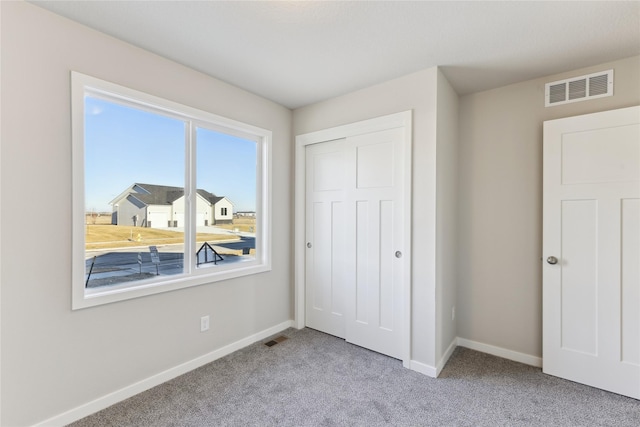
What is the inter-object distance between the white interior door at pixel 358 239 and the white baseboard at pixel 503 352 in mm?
785

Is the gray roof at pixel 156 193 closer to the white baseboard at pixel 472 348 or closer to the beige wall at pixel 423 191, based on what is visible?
the beige wall at pixel 423 191

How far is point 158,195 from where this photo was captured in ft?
7.61

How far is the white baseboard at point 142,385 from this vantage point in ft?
5.82

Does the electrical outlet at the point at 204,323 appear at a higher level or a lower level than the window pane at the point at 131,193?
lower

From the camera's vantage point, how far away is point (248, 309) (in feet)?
9.39

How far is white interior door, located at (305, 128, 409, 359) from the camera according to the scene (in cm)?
261

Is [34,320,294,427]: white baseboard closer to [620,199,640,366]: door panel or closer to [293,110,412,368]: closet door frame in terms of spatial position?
[293,110,412,368]: closet door frame

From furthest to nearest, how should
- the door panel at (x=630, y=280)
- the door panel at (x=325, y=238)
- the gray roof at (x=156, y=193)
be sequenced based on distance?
the door panel at (x=325, y=238), the gray roof at (x=156, y=193), the door panel at (x=630, y=280)

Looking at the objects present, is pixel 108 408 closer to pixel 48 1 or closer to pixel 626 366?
pixel 48 1

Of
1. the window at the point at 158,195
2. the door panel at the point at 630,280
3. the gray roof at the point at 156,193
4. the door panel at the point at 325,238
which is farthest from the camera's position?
the door panel at the point at 325,238

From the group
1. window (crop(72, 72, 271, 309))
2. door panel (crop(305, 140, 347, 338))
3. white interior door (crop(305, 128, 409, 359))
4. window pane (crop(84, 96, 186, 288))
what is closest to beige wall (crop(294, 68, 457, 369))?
white interior door (crop(305, 128, 409, 359))

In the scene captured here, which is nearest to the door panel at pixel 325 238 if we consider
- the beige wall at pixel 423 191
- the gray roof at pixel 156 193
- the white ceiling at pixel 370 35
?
the beige wall at pixel 423 191

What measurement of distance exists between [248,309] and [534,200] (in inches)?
110

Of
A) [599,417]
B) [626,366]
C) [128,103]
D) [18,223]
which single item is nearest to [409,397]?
[599,417]
